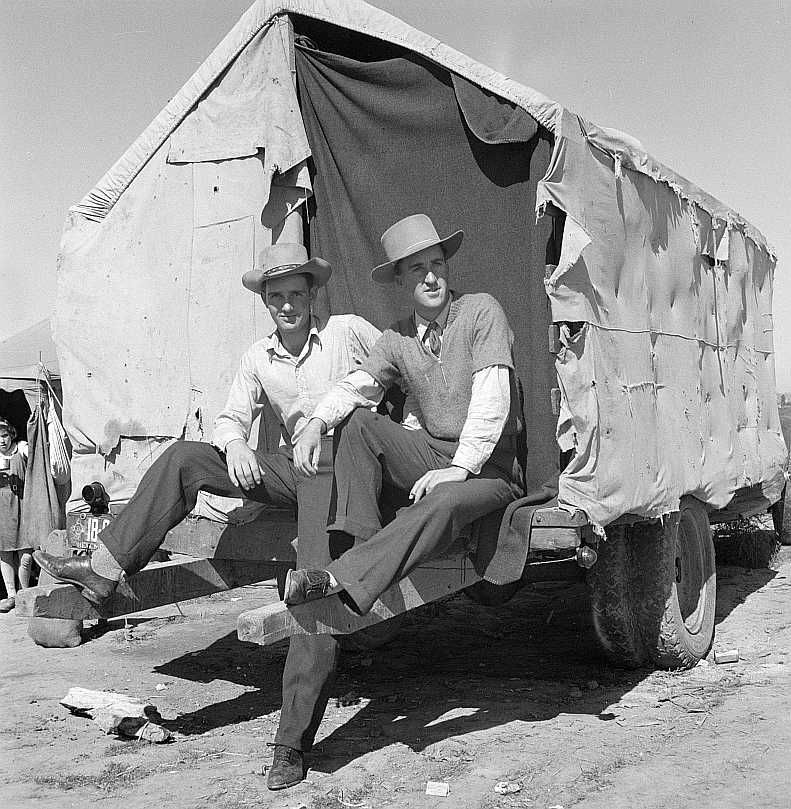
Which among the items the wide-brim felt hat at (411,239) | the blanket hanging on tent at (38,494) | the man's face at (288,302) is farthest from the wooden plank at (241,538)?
the blanket hanging on tent at (38,494)

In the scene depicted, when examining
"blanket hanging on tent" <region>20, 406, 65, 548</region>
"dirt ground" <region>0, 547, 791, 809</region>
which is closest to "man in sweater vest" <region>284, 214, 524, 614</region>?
"dirt ground" <region>0, 547, 791, 809</region>

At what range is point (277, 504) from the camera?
4.64 m

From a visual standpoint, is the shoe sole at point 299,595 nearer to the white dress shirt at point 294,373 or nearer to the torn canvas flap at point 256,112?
the white dress shirt at point 294,373

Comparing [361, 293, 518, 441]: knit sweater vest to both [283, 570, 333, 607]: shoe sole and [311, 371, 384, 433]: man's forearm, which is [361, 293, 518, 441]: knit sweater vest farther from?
[283, 570, 333, 607]: shoe sole

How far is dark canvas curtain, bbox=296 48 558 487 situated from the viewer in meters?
4.96

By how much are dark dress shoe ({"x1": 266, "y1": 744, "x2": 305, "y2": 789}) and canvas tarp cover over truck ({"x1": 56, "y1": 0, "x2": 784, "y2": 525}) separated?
64.6 inches

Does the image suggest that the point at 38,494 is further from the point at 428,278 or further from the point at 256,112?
the point at 428,278

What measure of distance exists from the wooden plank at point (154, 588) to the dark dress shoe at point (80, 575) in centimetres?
5

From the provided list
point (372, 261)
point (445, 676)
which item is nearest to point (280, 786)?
point (445, 676)

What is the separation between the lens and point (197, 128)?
19.0 feet

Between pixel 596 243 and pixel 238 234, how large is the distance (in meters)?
2.09

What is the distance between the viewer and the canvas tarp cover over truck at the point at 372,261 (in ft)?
15.1

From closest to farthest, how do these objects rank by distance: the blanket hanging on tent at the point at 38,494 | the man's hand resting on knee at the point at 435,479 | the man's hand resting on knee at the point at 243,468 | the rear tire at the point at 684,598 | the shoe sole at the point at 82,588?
the man's hand resting on knee at the point at 435,479, the shoe sole at the point at 82,588, the man's hand resting on knee at the point at 243,468, the rear tire at the point at 684,598, the blanket hanging on tent at the point at 38,494

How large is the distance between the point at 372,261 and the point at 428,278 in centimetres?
109
